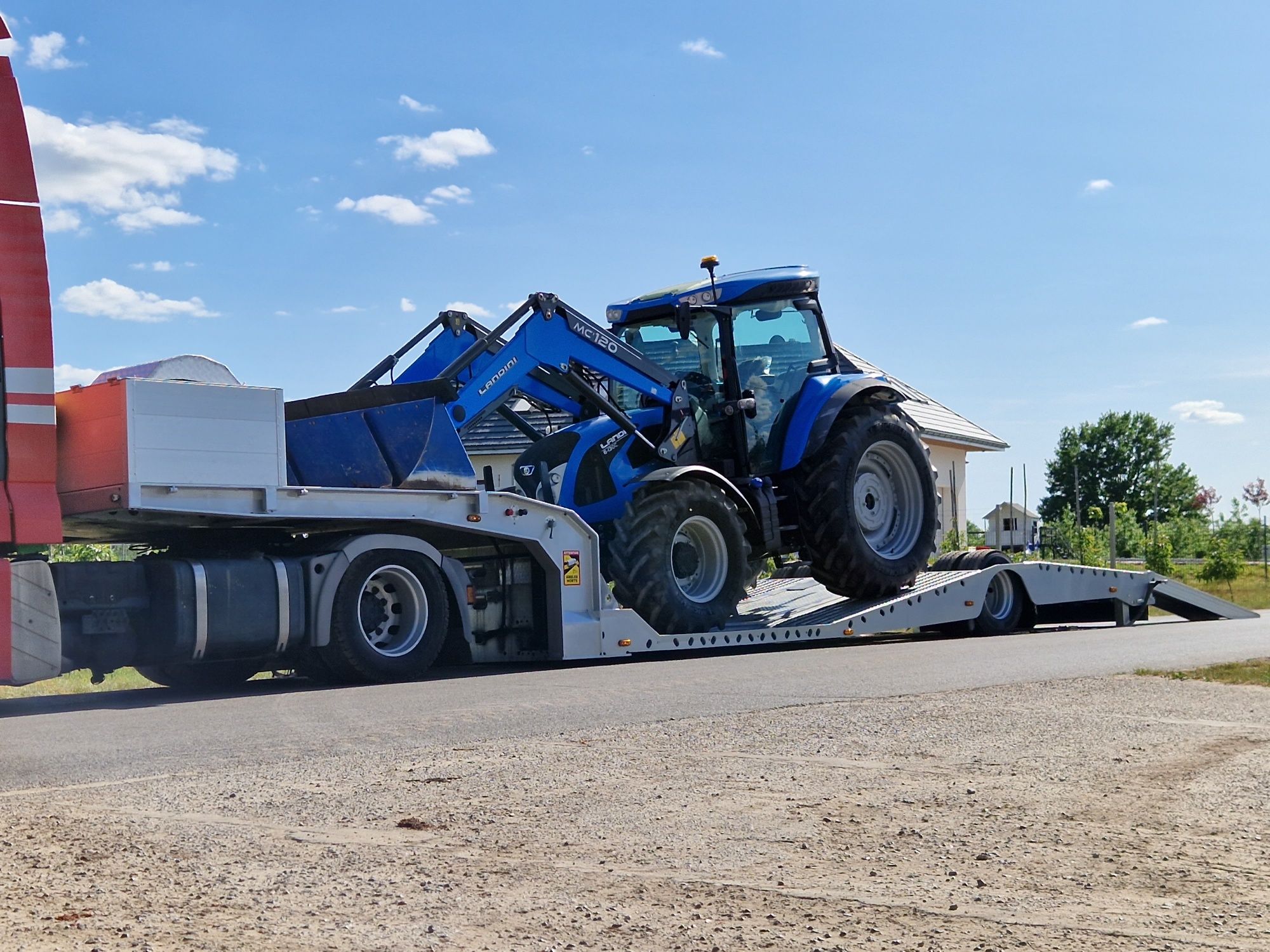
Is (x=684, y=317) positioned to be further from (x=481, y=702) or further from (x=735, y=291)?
(x=481, y=702)

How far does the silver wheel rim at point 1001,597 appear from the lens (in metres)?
16.5

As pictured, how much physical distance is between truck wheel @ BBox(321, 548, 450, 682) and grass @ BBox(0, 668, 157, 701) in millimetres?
2157

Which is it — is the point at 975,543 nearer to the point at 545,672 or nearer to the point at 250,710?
the point at 545,672

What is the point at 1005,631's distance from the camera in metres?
16.5

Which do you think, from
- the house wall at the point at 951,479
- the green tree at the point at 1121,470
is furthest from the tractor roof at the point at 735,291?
the green tree at the point at 1121,470

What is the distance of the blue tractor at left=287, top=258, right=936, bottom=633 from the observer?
39.7 ft

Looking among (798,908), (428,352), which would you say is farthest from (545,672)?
(798,908)

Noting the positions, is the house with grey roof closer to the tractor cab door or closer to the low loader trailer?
the tractor cab door

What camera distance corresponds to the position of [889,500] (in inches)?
620

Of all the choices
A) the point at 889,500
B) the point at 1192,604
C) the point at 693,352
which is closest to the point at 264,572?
the point at 693,352

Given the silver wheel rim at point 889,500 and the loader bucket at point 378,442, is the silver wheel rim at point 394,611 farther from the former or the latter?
the silver wheel rim at point 889,500

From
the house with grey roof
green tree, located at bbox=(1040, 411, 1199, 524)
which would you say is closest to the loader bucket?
the house with grey roof

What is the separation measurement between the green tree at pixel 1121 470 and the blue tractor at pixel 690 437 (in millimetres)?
84453

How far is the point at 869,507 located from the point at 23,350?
9.13m
